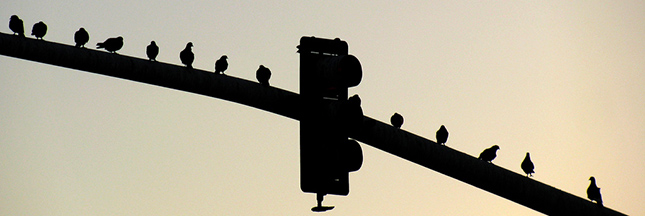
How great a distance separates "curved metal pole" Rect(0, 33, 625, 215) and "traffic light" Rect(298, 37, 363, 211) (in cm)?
82

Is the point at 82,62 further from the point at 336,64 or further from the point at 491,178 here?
the point at 491,178

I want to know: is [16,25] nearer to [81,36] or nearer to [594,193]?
[81,36]

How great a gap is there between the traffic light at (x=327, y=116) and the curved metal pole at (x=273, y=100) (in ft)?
2.68

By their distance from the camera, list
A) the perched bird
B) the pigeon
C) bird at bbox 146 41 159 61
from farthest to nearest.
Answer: bird at bbox 146 41 159 61 → the perched bird → the pigeon

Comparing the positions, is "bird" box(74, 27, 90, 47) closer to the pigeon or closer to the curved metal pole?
the pigeon

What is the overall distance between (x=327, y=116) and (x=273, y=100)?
4.31 ft

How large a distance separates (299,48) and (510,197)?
2.68 m

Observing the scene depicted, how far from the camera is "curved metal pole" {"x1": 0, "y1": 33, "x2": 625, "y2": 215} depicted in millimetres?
7723

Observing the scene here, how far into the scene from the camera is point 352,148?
21.3ft

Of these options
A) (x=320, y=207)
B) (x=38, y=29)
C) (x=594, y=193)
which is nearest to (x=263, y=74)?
(x=38, y=29)

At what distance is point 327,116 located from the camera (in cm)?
664

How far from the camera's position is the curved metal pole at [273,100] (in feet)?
25.3

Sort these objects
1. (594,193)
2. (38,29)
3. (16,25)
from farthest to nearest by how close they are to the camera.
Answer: (38,29)
(16,25)
(594,193)

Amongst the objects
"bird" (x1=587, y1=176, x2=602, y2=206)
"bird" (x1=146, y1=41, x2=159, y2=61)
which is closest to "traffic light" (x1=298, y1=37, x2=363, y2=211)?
"bird" (x1=587, y1=176, x2=602, y2=206)
